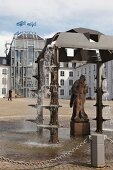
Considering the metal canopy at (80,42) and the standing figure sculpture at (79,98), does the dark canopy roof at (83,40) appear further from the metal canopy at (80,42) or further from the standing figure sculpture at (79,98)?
the standing figure sculpture at (79,98)

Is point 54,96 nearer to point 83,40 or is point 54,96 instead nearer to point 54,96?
point 54,96

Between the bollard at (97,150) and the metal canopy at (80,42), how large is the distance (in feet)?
13.5

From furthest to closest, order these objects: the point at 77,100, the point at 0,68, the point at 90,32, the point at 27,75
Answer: the point at 0,68, the point at 27,75, the point at 77,100, the point at 90,32

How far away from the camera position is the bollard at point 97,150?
332 inches

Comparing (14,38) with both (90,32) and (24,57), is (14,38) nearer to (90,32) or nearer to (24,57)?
(24,57)

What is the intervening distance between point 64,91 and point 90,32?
4047 inches

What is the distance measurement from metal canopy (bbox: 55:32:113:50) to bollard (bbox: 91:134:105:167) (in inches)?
162

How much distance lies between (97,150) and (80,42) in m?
4.51

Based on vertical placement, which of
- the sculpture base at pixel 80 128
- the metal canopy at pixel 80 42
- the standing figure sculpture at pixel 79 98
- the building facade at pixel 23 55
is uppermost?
the building facade at pixel 23 55

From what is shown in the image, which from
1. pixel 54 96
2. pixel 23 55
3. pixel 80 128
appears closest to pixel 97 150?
pixel 54 96

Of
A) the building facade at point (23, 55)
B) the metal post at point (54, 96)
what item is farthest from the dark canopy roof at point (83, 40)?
the building facade at point (23, 55)

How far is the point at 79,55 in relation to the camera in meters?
15.8

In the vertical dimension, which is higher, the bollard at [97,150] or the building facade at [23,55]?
the building facade at [23,55]

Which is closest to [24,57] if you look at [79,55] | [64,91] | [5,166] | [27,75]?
[27,75]
